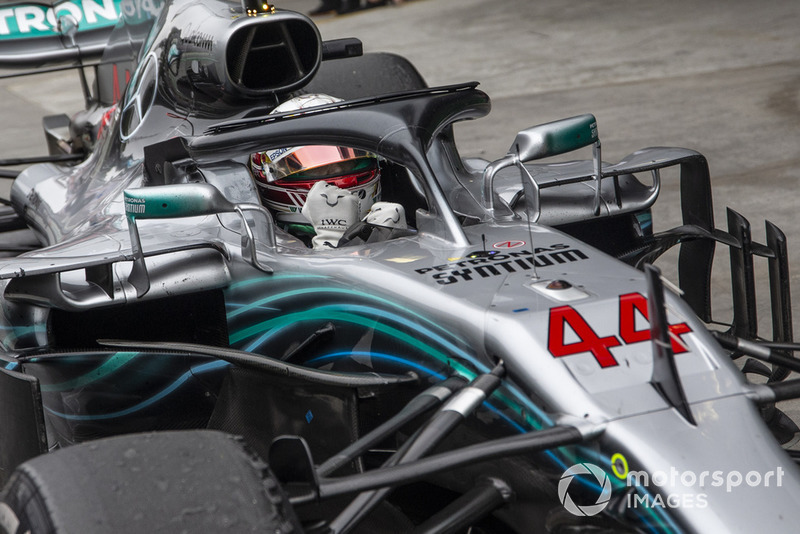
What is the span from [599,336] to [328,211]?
1.23 metres

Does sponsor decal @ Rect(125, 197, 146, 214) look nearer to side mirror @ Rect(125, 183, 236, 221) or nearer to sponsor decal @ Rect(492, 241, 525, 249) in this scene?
side mirror @ Rect(125, 183, 236, 221)

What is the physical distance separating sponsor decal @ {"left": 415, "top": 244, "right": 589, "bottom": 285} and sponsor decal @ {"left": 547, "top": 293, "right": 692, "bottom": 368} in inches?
10.6

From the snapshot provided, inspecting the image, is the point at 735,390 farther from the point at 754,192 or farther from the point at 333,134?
the point at 754,192

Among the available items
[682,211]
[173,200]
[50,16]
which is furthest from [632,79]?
[173,200]

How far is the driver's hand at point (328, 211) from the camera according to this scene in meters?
3.20

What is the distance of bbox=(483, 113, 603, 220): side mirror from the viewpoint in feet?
9.52

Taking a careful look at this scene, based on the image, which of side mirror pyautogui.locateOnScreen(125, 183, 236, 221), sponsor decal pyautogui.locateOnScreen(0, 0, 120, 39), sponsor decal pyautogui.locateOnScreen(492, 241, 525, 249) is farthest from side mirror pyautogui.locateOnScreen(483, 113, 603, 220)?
sponsor decal pyautogui.locateOnScreen(0, 0, 120, 39)

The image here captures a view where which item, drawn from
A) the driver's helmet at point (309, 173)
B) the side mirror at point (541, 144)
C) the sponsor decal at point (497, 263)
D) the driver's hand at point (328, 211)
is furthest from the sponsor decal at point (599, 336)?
the driver's helmet at point (309, 173)

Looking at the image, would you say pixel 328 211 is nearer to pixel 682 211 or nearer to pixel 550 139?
pixel 550 139

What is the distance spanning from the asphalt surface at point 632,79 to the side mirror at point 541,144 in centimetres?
175

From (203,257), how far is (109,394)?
58 centimetres

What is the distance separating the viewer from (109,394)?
322 centimetres

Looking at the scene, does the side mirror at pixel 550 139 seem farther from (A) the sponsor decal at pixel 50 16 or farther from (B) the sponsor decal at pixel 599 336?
(A) the sponsor decal at pixel 50 16

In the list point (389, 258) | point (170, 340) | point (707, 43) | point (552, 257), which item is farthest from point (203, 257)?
point (707, 43)
